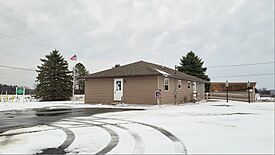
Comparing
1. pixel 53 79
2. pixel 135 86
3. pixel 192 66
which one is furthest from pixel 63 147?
pixel 192 66

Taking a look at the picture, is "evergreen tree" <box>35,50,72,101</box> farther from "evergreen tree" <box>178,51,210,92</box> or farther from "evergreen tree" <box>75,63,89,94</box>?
"evergreen tree" <box>178,51,210,92</box>

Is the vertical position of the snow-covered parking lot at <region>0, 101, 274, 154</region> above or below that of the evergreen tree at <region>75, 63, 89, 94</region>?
below

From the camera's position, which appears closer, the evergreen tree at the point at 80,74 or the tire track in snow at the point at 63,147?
the tire track in snow at the point at 63,147

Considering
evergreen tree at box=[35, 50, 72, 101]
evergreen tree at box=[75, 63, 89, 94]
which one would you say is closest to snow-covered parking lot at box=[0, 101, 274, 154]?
evergreen tree at box=[35, 50, 72, 101]

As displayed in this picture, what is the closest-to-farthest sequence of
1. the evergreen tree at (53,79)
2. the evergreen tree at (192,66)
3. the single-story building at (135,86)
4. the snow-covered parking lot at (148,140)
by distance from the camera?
the snow-covered parking lot at (148,140)
the single-story building at (135,86)
the evergreen tree at (53,79)
the evergreen tree at (192,66)

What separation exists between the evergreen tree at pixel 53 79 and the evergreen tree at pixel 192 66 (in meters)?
19.3

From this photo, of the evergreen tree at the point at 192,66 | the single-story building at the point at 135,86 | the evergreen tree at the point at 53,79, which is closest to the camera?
the single-story building at the point at 135,86

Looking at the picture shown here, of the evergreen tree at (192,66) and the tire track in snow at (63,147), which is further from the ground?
the evergreen tree at (192,66)

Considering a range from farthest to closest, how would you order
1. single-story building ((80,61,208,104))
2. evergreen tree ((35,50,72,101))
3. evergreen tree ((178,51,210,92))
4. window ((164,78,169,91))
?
evergreen tree ((178,51,210,92)) → evergreen tree ((35,50,72,101)) → window ((164,78,169,91)) → single-story building ((80,61,208,104))

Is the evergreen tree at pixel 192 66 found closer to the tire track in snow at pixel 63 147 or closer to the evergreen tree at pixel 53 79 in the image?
the evergreen tree at pixel 53 79

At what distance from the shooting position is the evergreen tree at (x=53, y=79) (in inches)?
1406

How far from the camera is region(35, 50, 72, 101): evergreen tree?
35.7 m

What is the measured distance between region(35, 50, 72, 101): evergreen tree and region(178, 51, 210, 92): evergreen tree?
19.3 m

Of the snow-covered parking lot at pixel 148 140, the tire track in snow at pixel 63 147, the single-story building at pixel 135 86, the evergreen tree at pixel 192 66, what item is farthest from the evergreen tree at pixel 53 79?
the tire track in snow at pixel 63 147
